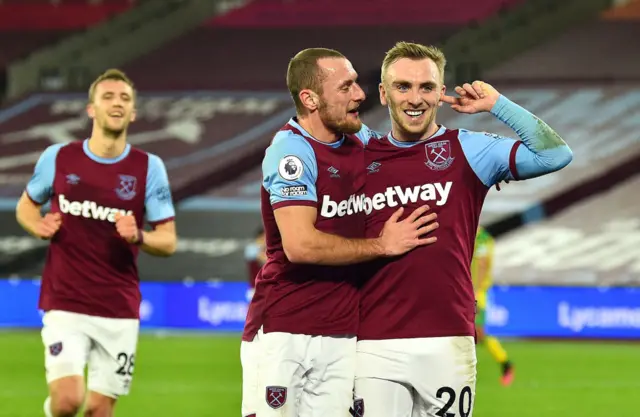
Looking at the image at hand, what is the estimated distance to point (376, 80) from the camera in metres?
22.5

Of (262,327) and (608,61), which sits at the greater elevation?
(608,61)

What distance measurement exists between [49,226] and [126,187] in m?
0.51

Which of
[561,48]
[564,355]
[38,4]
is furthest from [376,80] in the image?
[564,355]

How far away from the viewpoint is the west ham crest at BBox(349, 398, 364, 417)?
4.73 metres

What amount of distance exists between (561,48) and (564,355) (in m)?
9.53

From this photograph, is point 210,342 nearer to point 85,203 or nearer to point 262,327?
point 85,203

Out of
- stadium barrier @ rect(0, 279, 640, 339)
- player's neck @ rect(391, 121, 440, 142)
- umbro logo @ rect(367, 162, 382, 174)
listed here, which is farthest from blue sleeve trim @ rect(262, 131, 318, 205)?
stadium barrier @ rect(0, 279, 640, 339)

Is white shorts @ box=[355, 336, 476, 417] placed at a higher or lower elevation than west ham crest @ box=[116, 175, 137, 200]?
lower

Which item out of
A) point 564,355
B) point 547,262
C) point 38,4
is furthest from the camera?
point 38,4

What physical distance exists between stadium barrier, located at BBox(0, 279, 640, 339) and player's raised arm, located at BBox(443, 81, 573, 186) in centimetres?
1268

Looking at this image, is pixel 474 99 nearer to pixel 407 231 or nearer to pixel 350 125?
pixel 350 125

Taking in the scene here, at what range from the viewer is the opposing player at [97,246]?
6.45m

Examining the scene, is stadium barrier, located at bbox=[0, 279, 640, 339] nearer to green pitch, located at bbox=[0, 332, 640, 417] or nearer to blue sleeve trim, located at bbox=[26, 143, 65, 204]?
green pitch, located at bbox=[0, 332, 640, 417]

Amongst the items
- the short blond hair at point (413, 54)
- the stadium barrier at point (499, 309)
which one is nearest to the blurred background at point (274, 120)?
the stadium barrier at point (499, 309)
